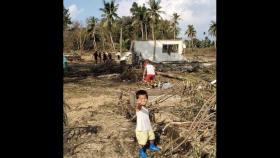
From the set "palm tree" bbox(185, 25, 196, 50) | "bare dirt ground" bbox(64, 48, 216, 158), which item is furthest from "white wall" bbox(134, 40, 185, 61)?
"palm tree" bbox(185, 25, 196, 50)

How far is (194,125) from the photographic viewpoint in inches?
206

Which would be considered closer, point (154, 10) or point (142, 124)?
point (142, 124)

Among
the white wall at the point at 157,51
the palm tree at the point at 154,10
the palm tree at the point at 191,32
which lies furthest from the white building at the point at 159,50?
the palm tree at the point at 191,32

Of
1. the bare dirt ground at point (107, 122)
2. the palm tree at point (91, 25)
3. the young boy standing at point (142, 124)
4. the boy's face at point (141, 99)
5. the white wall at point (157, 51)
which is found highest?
the palm tree at point (91, 25)

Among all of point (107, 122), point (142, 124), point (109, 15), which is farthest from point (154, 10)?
point (142, 124)

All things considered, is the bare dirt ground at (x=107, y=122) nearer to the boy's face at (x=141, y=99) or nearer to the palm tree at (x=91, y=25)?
the boy's face at (x=141, y=99)

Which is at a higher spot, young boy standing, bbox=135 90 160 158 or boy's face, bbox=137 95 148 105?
boy's face, bbox=137 95 148 105

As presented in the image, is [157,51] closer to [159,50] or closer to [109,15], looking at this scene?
[159,50]

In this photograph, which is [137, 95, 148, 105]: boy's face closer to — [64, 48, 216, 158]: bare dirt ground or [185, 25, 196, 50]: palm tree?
[64, 48, 216, 158]: bare dirt ground

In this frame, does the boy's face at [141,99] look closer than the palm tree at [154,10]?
Yes

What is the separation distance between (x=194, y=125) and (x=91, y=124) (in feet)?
9.51

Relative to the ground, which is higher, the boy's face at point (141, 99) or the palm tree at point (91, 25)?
the palm tree at point (91, 25)

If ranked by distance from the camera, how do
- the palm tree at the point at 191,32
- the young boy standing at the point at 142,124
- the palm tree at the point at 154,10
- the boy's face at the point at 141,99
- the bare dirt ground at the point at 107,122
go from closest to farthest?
1. the boy's face at the point at 141,99
2. the young boy standing at the point at 142,124
3. the bare dirt ground at the point at 107,122
4. the palm tree at the point at 154,10
5. the palm tree at the point at 191,32

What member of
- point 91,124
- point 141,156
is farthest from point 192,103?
point 141,156
